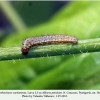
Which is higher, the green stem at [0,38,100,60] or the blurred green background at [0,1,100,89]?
the blurred green background at [0,1,100,89]

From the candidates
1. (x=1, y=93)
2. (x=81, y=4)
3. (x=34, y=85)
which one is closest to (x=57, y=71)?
(x=34, y=85)

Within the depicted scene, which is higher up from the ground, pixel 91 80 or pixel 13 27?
pixel 13 27

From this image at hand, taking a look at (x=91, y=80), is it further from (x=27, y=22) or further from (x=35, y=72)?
(x=27, y=22)

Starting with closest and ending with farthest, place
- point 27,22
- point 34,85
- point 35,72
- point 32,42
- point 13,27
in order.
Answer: point 32,42
point 34,85
point 35,72
point 13,27
point 27,22

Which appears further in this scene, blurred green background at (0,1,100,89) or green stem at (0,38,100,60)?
blurred green background at (0,1,100,89)

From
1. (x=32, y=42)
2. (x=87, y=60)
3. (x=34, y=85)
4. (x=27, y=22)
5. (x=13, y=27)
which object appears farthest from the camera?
(x=27, y=22)

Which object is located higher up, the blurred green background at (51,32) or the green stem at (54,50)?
the blurred green background at (51,32)

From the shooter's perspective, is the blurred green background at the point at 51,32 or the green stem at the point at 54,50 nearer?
the green stem at the point at 54,50

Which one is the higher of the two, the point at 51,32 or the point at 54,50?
the point at 51,32
